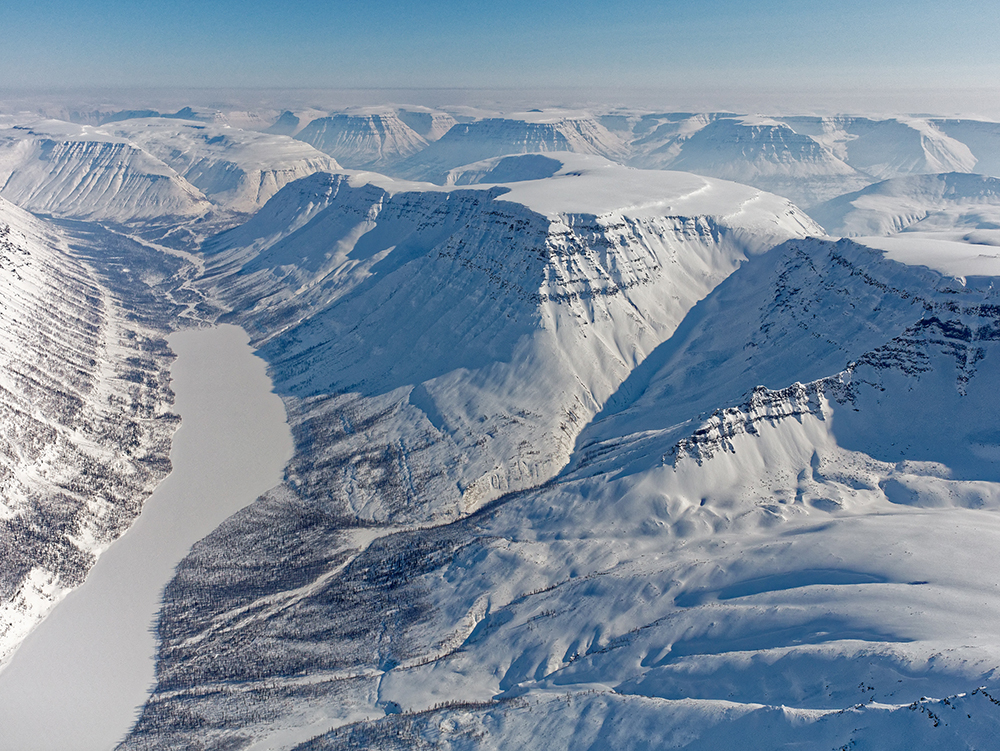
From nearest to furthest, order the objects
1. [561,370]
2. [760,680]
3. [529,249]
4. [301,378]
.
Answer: [760,680] → [561,370] → [529,249] → [301,378]

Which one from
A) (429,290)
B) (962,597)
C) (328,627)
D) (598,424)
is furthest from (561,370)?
(962,597)

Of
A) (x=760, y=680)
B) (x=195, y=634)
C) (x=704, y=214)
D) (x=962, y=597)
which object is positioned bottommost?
(x=195, y=634)

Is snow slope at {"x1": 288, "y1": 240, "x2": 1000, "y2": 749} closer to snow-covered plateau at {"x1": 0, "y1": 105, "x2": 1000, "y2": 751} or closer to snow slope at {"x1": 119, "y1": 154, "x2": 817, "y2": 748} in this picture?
snow-covered plateau at {"x1": 0, "y1": 105, "x2": 1000, "y2": 751}

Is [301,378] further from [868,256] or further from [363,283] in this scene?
[868,256]

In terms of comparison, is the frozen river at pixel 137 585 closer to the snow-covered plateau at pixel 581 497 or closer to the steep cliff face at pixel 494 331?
the snow-covered plateau at pixel 581 497

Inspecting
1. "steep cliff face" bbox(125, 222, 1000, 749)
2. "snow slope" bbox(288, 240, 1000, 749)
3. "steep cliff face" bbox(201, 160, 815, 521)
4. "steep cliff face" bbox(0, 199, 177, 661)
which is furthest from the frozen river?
"snow slope" bbox(288, 240, 1000, 749)

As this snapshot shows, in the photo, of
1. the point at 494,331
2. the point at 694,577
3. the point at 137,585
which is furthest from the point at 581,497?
the point at 137,585
